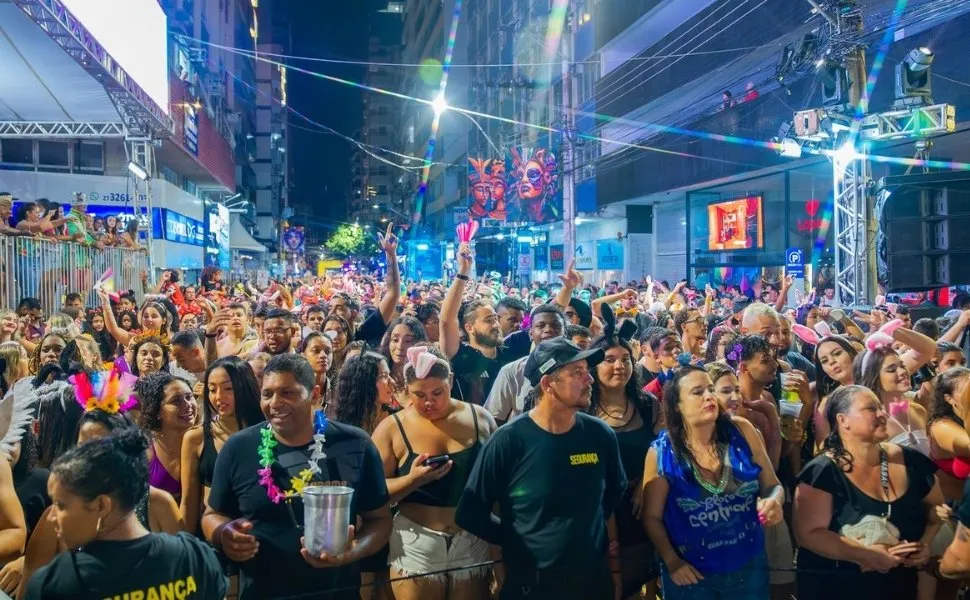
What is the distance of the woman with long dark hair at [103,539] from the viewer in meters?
2.47

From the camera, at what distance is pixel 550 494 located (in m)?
3.55

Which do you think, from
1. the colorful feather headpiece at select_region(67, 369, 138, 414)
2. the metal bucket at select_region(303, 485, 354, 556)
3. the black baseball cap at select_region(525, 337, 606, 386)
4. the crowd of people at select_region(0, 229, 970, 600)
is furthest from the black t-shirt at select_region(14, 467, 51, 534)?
the black baseball cap at select_region(525, 337, 606, 386)

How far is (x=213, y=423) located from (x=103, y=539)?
5.86 feet

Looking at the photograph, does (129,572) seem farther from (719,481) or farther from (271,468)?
(719,481)

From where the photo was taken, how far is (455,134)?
67438mm

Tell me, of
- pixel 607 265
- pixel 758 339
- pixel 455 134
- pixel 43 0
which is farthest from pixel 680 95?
pixel 455 134

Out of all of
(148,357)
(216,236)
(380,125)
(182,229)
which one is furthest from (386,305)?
(380,125)

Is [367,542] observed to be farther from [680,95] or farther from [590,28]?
[590,28]

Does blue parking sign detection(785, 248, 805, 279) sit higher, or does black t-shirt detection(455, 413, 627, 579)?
blue parking sign detection(785, 248, 805, 279)

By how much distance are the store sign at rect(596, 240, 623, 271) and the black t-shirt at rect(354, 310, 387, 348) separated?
2575 centimetres

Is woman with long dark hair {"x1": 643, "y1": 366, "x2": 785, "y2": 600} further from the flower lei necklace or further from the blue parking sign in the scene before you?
the blue parking sign

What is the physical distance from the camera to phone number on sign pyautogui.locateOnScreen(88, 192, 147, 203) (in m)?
21.5

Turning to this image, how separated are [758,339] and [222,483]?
345cm

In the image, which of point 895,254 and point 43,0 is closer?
point 43,0
